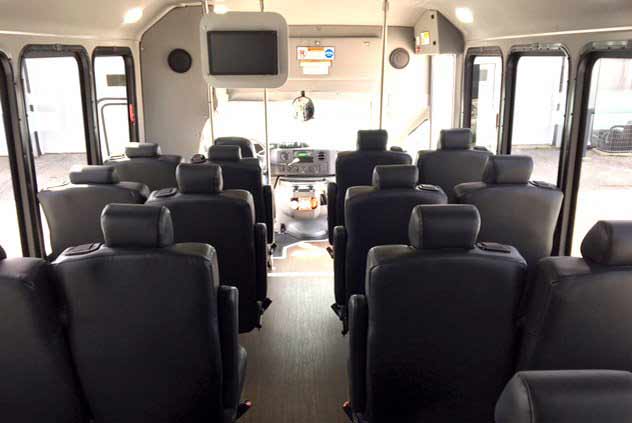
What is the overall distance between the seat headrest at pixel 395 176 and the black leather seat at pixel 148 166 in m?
2.35

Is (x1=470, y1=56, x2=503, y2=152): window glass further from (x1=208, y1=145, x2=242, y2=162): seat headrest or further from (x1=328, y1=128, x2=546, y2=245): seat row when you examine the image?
(x1=208, y1=145, x2=242, y2=162): seat headrest

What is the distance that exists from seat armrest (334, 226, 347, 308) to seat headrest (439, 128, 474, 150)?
1632 mm

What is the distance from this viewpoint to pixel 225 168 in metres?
4.48

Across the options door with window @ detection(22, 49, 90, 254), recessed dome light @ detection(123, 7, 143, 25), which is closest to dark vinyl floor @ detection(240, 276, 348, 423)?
recessed dome light @ detection(123, 7, 143, 25)

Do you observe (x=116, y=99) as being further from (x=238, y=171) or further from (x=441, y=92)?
(x=441, y=92)

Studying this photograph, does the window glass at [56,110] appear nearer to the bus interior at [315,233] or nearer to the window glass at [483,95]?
the bus interior at [315,233]

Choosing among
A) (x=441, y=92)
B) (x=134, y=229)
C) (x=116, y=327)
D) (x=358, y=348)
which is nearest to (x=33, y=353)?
(x=116, y=327)

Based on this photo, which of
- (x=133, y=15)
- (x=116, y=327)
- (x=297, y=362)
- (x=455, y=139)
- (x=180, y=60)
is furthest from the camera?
(x=180, y=60)

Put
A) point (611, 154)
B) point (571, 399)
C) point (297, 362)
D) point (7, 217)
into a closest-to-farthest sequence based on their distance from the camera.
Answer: point (571, 399), point (297, 362), point (7, 217), point (611, 154)

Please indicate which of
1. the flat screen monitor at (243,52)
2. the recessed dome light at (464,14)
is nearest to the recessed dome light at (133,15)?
the flat screen monitor at (243,52)

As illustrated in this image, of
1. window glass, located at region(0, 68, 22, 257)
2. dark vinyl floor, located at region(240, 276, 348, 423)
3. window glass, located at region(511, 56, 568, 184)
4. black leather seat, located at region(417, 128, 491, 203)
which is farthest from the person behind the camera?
window glass, located at region(511, 56, 568, 184)

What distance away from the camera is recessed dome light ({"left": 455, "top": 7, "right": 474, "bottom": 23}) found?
5226 mm

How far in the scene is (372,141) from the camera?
4.87m

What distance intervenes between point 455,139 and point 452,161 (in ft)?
0.61
